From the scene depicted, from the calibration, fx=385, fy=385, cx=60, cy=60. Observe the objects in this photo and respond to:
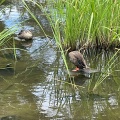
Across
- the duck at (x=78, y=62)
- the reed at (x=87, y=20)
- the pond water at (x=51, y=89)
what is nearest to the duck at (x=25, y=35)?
the pond water at (x=51, y=89)

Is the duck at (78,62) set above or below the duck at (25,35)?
above

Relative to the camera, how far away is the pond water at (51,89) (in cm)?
454

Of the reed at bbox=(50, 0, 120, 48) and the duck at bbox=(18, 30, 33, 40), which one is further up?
the reed at bbox=(50, 0, 120, 48)

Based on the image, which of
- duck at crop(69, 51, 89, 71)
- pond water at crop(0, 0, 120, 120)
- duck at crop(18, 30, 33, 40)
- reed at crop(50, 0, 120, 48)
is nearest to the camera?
pond water at crop(0, 0, 120, 120)

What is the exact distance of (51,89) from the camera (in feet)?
17.2

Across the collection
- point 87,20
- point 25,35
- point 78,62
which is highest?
point 87,20

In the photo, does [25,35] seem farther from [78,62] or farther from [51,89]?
[51,89]

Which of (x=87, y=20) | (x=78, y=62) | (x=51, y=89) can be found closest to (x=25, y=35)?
(x=87, y=20)

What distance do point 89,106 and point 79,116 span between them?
0.30 m

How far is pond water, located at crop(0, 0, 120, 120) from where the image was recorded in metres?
4.54

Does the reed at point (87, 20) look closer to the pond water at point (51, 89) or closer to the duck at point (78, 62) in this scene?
the pond water at point (51, 89)

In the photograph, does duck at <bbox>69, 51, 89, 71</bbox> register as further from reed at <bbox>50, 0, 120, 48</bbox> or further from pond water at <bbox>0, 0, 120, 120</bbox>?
reed at <bbox>50, 0, 120, 48</bbox>

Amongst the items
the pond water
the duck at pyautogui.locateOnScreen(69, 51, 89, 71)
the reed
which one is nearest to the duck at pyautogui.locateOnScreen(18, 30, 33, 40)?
the pond water

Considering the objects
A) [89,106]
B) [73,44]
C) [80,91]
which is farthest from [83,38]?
[89,106]
